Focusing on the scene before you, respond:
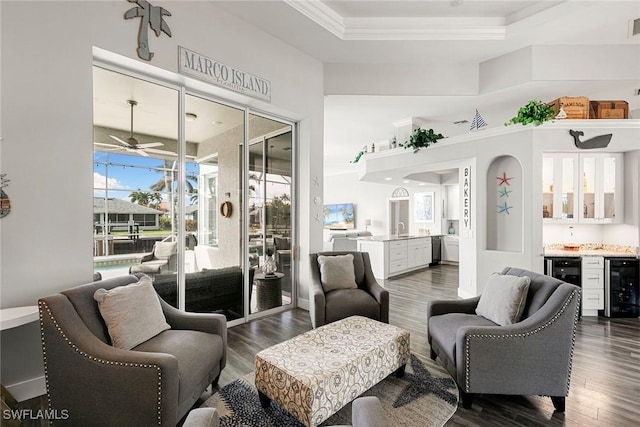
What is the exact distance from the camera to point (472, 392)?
2.14m

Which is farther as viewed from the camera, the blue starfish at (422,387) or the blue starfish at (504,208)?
the blue starfish at (504,208)

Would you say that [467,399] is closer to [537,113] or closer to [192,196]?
[192,196]

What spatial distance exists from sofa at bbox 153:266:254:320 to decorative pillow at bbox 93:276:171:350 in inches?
41.9

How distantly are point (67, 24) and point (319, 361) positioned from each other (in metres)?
3.23

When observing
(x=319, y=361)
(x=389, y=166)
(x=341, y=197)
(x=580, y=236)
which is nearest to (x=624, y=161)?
(x=580, y=236)

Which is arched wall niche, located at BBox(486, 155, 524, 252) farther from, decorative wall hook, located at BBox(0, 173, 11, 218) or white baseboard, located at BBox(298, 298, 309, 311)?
decorative wall hook, located at BBox(0, 173, 11, 218)

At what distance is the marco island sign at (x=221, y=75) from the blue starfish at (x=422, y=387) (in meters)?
3.45

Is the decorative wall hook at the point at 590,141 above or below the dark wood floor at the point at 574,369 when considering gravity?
above

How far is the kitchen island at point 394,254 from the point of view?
6609mm

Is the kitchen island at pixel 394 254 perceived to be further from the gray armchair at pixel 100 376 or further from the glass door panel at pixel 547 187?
the gray armchair at pixel 100 376

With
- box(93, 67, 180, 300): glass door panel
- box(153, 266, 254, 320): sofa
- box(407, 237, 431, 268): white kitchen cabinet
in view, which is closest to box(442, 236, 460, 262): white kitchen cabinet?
box(407, 237, 431, 268): white kitchen cabinet

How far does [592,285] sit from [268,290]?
4.46 m

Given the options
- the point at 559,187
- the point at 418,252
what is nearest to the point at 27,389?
the point at 559,187

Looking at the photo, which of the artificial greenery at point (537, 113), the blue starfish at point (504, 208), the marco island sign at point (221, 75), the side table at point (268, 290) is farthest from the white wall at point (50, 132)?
the blue starfish at point (504, 208)
